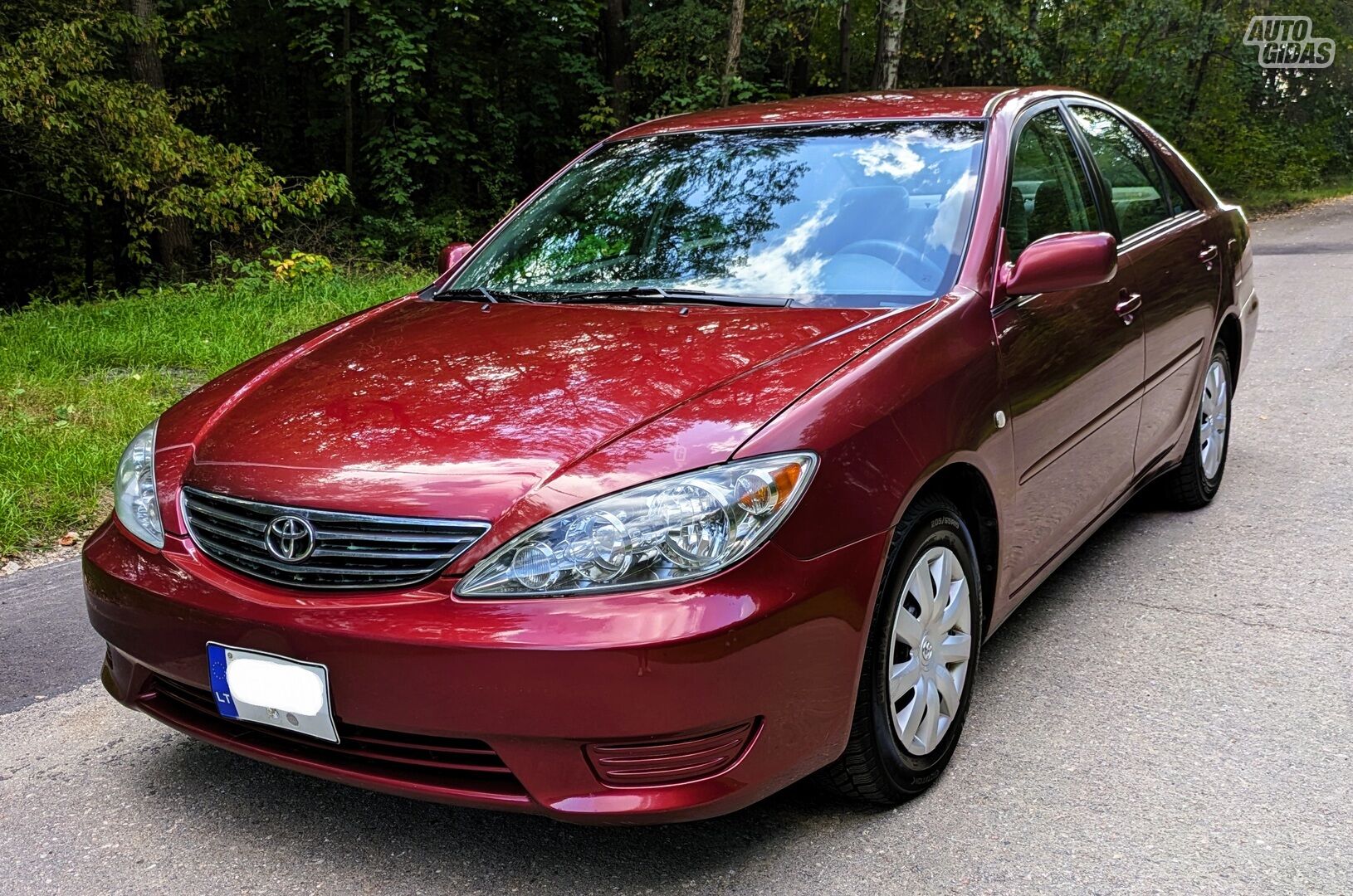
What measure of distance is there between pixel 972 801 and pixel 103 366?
653 cm

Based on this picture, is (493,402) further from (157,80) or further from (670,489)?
(157,80)

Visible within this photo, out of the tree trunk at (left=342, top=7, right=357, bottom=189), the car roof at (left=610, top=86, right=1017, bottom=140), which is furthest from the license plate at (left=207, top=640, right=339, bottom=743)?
the tree trunk at (left=342, top=7, right=357, bottom=189)

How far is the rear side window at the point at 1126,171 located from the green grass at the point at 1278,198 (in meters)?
18.3

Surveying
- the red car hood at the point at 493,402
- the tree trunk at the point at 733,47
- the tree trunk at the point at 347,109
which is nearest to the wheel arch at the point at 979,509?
the red car hood at the point at 493,402

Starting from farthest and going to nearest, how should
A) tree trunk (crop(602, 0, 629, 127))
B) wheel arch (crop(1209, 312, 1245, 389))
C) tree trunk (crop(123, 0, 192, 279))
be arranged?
tree trunk (crop(602, 0, 629, 127)) < tree trunk (crop(123, 0, 192, 279)) < wheel arch (crop(1209, 312, 1245, 389))

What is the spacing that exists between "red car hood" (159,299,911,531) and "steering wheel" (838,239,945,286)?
220 mm

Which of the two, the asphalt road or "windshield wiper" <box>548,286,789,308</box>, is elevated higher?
"windshield wiper" <box>548,286,789,308</box>

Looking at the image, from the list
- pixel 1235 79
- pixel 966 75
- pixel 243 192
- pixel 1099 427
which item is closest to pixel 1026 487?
pixel 1099 427

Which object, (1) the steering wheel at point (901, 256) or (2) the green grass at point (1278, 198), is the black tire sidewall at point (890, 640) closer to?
(1) the steering wheel at point (901, 256)

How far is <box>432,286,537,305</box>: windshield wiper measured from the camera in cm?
330

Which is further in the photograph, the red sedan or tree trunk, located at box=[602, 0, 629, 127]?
tree trunk, located at box=[602, 0, 629, 127]

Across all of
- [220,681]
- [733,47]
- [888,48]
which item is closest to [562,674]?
[220,681]

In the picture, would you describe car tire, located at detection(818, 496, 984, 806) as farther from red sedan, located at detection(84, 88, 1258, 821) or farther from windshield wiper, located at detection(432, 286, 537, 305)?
windshield wiper, located at detection(432, 286, 537, 305)

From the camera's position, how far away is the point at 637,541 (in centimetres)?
205
